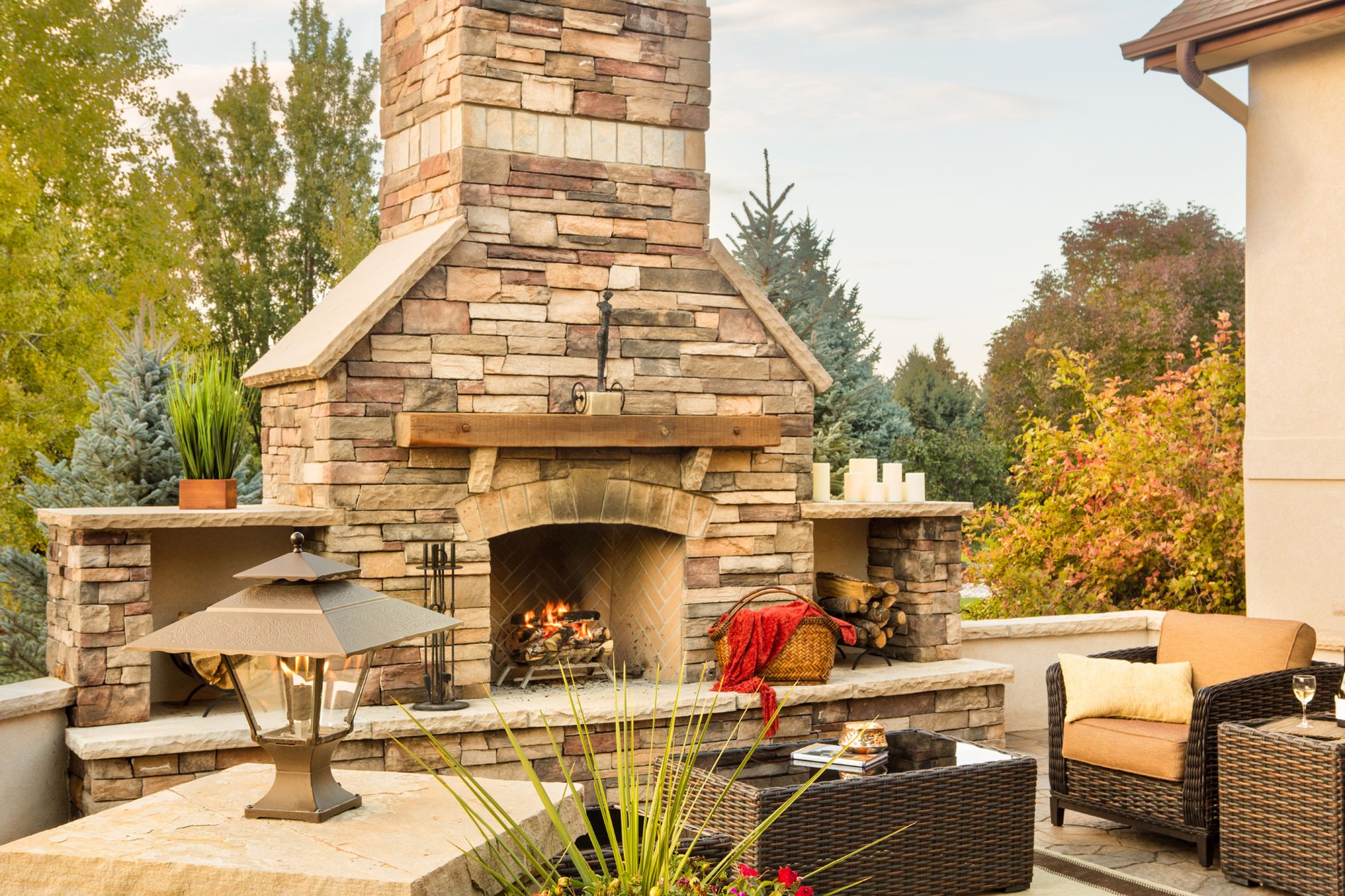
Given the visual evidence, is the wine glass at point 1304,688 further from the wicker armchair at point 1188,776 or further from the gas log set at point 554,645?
the gas log set at point 554,645

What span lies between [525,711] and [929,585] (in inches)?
94.0

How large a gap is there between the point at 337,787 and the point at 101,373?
11.6 metres

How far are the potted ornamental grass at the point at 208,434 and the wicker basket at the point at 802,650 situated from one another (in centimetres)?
237

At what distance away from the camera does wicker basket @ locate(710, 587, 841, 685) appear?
6.11m

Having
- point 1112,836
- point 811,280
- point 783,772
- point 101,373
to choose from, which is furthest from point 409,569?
point 101,373

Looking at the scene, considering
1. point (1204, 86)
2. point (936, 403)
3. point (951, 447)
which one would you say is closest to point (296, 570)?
point (1204, 86)

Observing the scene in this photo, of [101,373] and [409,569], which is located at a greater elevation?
[101,373]

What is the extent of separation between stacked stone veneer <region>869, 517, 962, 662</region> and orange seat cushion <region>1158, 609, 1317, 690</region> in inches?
57.1

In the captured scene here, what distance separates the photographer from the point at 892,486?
674 centimetres

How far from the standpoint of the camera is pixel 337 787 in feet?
9.88

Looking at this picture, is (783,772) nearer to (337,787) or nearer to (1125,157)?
(337,787)

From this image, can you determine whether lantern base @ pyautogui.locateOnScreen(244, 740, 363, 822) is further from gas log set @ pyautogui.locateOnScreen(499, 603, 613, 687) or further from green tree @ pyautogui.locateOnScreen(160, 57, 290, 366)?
green tree @ pyautogui.locateOnScreen(160, 57, 290, 366)

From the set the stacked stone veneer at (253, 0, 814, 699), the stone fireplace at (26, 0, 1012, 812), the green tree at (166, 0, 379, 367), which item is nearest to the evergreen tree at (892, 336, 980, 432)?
the stone fireplace at (26, 0, 1012, 812)

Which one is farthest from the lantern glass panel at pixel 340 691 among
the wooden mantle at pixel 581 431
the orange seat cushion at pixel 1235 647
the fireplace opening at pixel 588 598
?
the orange seat cushion at pixel 1235 647
